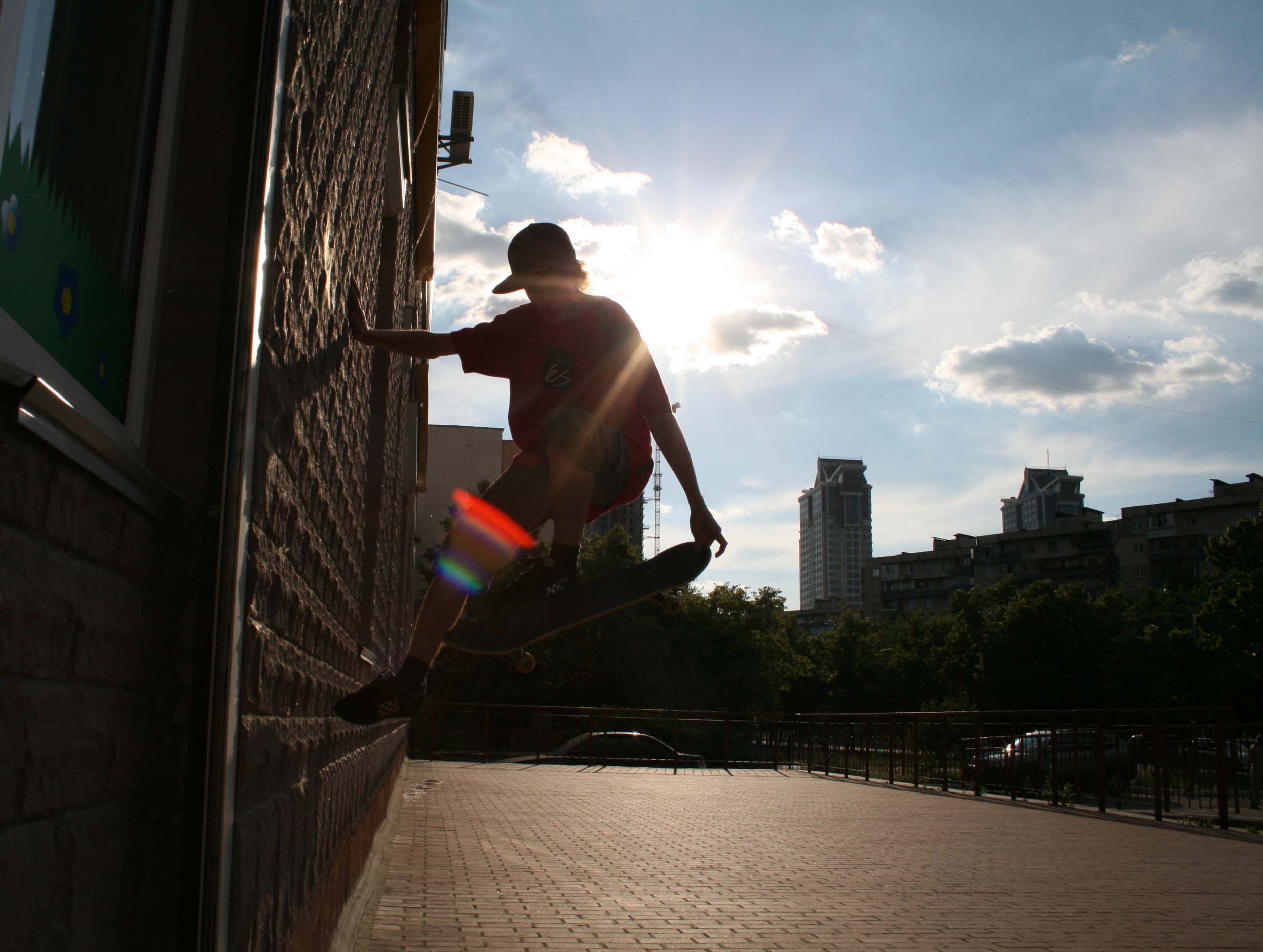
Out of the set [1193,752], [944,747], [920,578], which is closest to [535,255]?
[1193,752]

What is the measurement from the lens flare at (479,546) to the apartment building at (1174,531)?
319ft

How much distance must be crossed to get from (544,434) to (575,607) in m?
0.57

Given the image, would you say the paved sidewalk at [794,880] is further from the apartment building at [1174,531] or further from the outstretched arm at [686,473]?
Answer: the apartment building at [1174,531]

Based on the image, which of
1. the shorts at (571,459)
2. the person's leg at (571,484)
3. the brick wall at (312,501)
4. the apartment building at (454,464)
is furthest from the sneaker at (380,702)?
the apartment building at (454,464)

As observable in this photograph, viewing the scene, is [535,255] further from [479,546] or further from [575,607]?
[575,607]

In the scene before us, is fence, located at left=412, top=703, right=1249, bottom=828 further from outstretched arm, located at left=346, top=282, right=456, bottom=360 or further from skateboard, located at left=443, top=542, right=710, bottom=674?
outstretched arm, located at left=346, top=282, right=456, bottom=360

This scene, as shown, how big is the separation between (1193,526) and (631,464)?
105070mm

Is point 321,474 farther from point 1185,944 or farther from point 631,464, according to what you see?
point 1185,944

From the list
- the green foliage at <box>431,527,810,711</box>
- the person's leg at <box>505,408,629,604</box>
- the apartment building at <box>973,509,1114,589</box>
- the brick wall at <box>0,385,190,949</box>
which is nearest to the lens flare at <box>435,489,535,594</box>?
the person's leg at <box>505,408,629,604</box>

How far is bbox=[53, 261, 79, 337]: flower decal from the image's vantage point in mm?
1395

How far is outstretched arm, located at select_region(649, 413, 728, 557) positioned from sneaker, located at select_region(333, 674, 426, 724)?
1.04 m

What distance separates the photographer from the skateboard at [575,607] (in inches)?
123

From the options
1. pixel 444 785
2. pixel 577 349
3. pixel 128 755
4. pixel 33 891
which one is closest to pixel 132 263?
pixel 128 755

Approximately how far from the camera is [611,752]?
23219 millimetres
